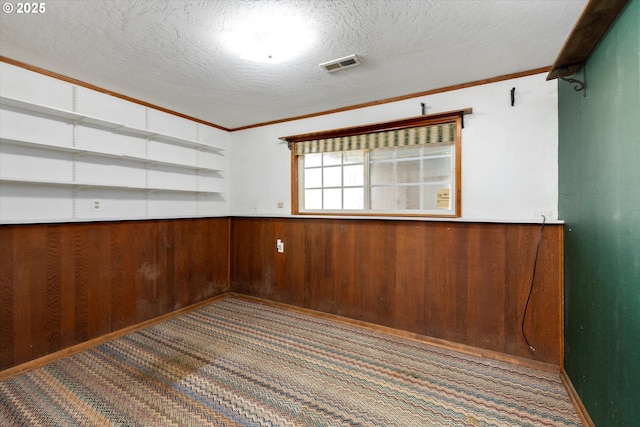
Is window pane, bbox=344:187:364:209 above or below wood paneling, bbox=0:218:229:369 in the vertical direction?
above

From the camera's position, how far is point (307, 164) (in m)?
3.69

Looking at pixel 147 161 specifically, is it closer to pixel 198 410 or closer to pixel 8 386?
pixel 8 386

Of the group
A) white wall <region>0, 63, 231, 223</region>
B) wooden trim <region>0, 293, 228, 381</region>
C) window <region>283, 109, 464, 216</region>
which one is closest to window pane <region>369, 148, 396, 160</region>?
window <region>283, 109, 464, 216</region>

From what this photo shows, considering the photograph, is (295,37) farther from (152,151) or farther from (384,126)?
(152,151)

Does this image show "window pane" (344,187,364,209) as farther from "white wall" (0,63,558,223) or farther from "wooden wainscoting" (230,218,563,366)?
"white wall" (0,63,558,223)

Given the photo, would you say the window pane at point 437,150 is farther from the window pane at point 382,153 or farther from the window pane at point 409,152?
the window pane at point 382,153

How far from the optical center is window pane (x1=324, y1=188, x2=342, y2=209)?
3479 millimetres

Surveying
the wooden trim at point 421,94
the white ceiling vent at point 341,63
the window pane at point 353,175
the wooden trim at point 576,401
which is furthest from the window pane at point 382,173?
the wooden trim at point 576,401

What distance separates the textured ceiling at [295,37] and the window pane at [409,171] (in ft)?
2.28

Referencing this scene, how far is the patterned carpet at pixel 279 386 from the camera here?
5.80 ft

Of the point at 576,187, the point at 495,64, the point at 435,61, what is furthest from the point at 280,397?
the point at 495,64

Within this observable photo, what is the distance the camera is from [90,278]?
2686 mm

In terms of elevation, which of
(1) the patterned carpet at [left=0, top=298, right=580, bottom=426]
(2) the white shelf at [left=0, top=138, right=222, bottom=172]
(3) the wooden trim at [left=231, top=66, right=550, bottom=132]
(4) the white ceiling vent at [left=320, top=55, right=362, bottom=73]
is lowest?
(1) the patterned carpet at [left=0, top=298, right=580, bottom=426]

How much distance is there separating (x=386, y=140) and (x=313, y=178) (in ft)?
3.48
